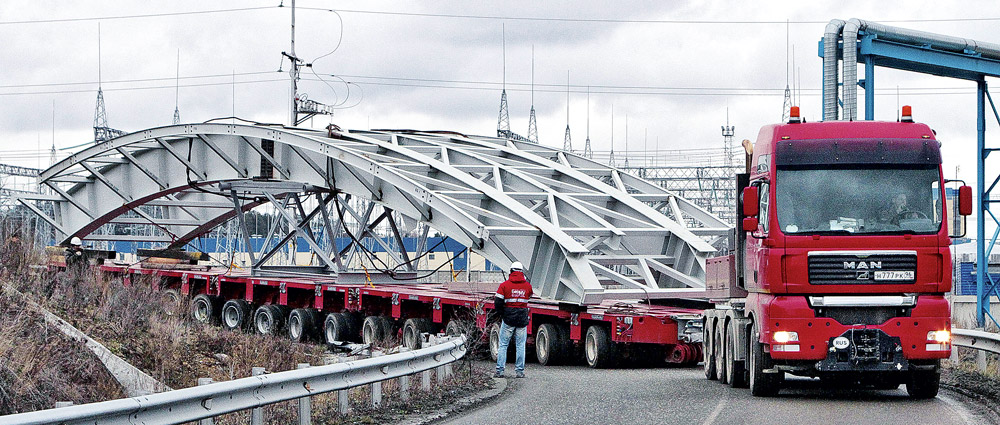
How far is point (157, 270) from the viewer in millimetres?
32625

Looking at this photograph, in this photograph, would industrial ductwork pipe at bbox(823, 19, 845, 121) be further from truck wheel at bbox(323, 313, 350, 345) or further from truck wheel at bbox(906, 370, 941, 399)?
truck wheel at bbox(323, 313, 350, 345)

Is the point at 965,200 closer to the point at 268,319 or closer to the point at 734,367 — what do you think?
the point at 734,367

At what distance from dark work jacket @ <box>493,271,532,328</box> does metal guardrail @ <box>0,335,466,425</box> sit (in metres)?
3.48

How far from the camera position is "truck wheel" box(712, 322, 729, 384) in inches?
618

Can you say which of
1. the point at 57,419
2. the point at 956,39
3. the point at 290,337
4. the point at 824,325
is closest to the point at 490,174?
the point at 290,337

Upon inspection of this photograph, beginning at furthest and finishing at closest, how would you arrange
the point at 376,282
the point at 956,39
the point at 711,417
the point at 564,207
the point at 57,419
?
the point at 376,282, the point at 956,39, the point at 564,207, the point at 711,417, the point at 57,419

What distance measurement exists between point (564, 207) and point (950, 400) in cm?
1195

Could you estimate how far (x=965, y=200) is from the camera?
12766mm

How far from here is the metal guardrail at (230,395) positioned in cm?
762

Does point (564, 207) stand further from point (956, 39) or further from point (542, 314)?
point (956, 39)

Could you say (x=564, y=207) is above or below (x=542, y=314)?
above

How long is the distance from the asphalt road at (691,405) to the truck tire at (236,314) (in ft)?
49.4

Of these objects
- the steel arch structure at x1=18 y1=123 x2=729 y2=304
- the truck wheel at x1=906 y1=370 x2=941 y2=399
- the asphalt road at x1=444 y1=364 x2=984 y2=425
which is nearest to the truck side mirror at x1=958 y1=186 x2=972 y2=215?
the truck wheel at x1=906 y1=370 x2=941 y2=399

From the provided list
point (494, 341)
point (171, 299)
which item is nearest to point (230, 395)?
point (494, 341)
